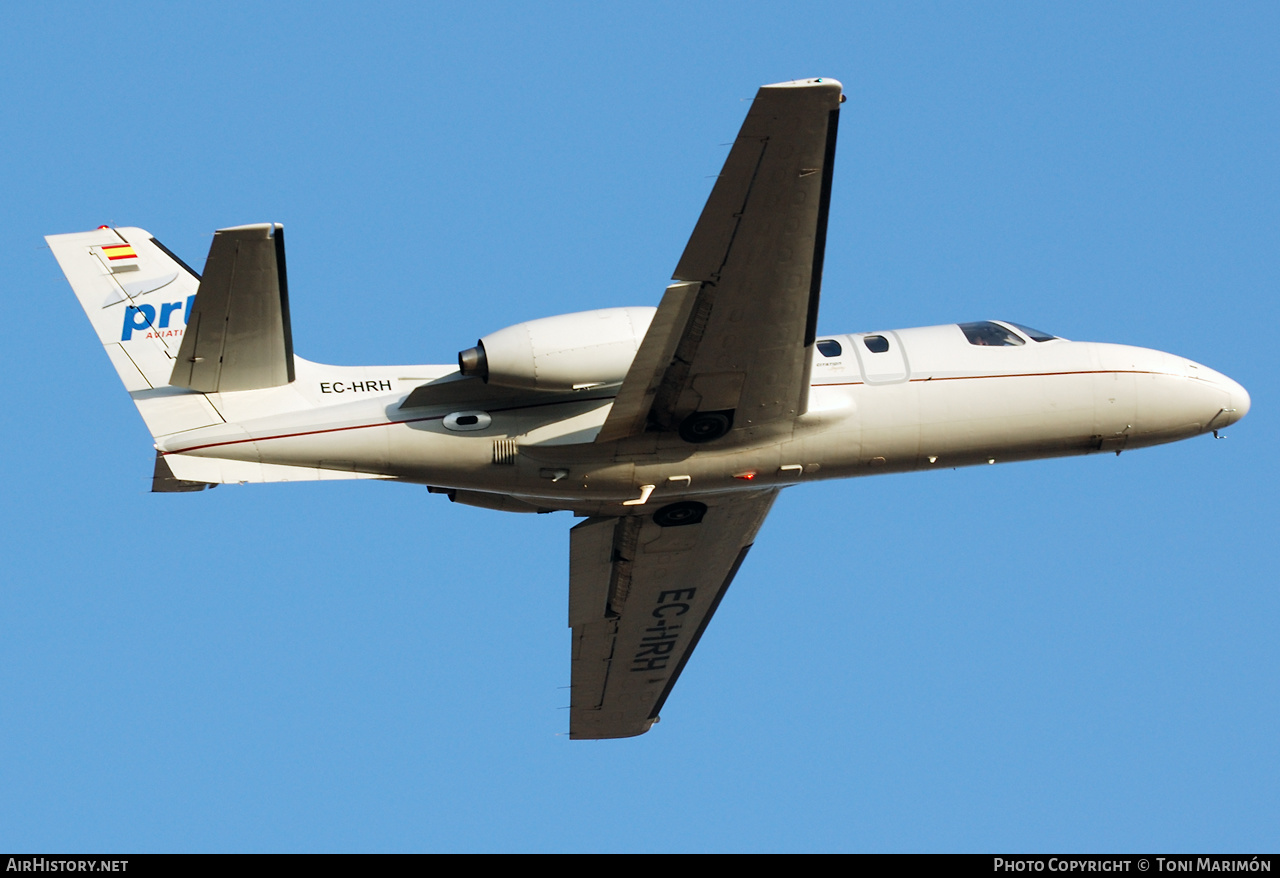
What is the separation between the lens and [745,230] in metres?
20.9

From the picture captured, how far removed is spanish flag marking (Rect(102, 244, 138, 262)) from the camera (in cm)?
2394

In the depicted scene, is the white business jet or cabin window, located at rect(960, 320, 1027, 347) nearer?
the white business jet

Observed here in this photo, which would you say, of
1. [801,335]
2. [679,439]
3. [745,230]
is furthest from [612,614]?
[745,230]

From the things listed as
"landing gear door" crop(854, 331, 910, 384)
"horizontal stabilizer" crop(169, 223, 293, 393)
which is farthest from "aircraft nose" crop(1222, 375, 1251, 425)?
"horizontal stabilizer" crop(169, 223, 293, 393)

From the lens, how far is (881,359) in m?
25.0

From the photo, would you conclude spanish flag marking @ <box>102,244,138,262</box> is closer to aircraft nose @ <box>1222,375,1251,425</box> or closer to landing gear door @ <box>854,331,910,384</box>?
landing gear door @ <box>854,331,910,384</box>

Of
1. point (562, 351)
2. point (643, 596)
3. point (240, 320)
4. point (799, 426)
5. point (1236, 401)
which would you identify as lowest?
point (643, 596)

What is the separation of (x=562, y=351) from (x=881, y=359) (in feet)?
18.7

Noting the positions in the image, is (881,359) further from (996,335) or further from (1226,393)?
(1226,393)

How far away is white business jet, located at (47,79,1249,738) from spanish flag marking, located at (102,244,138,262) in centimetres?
2

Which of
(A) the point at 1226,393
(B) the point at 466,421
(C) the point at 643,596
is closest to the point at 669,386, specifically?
(B) the point at 466,421

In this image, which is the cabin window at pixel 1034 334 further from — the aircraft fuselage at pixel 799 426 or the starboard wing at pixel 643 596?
the starboard wing at pixel 643 596
